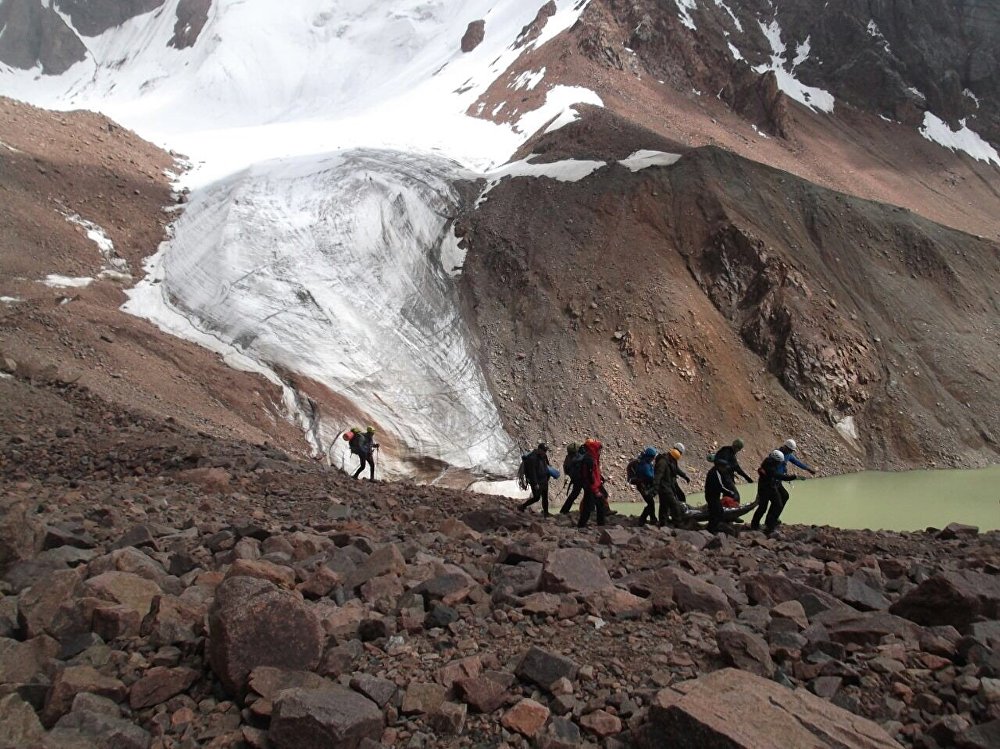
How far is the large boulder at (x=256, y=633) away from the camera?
3674mm

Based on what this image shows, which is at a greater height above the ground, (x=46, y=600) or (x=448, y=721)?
(x=448, y=721)

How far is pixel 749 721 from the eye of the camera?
10.5ft

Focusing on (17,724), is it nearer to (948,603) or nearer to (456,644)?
(456,644)

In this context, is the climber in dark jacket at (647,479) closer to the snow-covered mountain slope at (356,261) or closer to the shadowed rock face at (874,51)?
the snow-covered mountain slope at (356,261)

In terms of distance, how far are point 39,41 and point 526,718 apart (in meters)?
113

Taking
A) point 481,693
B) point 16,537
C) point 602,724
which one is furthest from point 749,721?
point 16,537

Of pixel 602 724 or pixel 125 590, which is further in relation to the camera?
pixel 125 590

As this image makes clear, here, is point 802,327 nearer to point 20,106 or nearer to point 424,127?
point 424,127

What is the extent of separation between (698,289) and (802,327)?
12.8ft

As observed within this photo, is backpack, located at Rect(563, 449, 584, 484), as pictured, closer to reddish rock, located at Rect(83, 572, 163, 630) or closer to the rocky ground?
the rocky ground

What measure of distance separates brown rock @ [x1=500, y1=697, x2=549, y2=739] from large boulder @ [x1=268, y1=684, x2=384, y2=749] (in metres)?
0.63

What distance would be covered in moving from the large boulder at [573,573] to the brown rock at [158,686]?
250 centimetres

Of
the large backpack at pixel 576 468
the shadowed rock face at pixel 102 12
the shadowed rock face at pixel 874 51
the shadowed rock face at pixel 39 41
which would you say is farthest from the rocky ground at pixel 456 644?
the shadowed rock face at pixel 102 12

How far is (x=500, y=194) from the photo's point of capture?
98.3 ft
